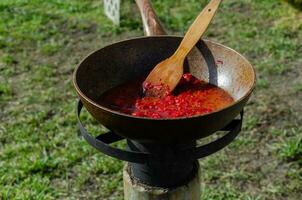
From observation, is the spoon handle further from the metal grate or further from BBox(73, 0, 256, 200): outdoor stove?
the metal grate

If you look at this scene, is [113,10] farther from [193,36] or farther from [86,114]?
[193,36]

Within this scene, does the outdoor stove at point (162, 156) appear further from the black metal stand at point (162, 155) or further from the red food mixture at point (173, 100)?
the red food mixture at point (173, 100)

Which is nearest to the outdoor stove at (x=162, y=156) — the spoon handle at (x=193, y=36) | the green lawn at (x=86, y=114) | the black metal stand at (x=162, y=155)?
the black metal stand at (x=162, y=155)

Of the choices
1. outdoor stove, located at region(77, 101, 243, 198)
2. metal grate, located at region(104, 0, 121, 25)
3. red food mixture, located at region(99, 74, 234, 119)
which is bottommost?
metal grate, located at region(104, 0, 121, 25)

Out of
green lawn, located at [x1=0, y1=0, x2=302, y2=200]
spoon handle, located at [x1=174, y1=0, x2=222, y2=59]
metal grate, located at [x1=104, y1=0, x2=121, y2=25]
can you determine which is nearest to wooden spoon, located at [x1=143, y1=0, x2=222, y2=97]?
spoon handle, located at [x1=174, y1=0, x2=222, y2=59]

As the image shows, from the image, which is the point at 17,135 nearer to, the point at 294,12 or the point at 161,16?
the point at 161,16

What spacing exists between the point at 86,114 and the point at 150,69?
1.78 m

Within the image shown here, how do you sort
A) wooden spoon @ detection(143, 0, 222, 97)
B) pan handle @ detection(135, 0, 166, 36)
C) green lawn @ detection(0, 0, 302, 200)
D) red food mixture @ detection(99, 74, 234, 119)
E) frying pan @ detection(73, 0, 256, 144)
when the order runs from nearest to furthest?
frying pan @ detection(73, 0, 256, 144) < red food mixture @ detection(99, 74, 234, 119) < wooden spoon @ detection(143, 0, 222, 97) < pan handle @ detection(135, 0, 166, 36) < green lawn @ detection(0, 0, 302, 200)

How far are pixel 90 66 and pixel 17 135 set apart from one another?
187cm

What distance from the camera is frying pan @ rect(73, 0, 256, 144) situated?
1688mm

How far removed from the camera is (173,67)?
2021 millimetres

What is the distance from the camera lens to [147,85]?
6.59ft

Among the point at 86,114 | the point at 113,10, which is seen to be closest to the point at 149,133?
the point at 86,114

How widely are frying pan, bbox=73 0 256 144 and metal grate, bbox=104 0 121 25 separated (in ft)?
9.55
